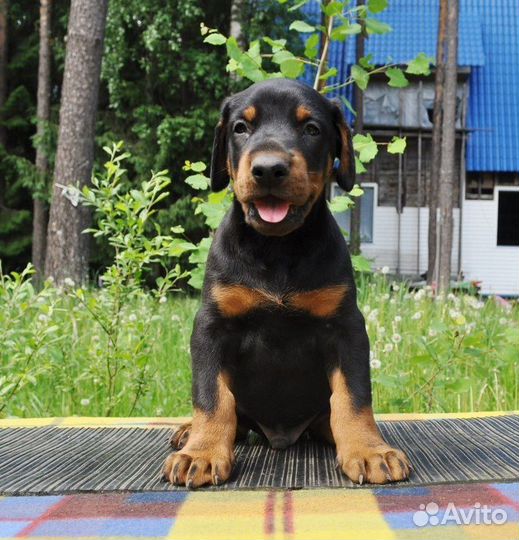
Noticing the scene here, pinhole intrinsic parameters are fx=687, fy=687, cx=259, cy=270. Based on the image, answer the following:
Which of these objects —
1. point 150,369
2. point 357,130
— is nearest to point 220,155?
point 150,369

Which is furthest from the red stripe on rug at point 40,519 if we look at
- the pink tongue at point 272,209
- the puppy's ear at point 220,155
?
the puppy's ear at point 220,155

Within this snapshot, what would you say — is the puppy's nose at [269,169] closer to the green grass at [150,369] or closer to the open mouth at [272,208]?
the open mouth at [272,208]

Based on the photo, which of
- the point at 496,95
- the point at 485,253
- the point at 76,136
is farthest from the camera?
the point at 485,253

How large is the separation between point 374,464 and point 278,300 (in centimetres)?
60

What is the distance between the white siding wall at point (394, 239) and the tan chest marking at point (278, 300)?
15303 mm

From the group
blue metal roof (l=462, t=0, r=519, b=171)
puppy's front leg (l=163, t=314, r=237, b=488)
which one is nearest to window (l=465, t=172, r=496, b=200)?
blue metal roof (l=462, t=0, r=519, b=171)

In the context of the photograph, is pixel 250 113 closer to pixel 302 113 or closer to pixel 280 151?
pixel 302 113

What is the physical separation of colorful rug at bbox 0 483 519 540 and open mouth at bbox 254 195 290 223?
0.84m

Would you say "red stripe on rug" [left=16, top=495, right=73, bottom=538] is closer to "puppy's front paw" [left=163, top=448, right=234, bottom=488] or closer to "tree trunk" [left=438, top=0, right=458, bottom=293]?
"puppy's front paw" [left=163, top=448, right=234, bottom=488]

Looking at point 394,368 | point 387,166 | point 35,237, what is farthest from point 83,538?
point 387,166

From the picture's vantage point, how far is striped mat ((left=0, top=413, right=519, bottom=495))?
2.07 m

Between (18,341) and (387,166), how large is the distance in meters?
14.6

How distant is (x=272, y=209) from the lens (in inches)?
87.1

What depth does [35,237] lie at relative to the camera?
15.0m
